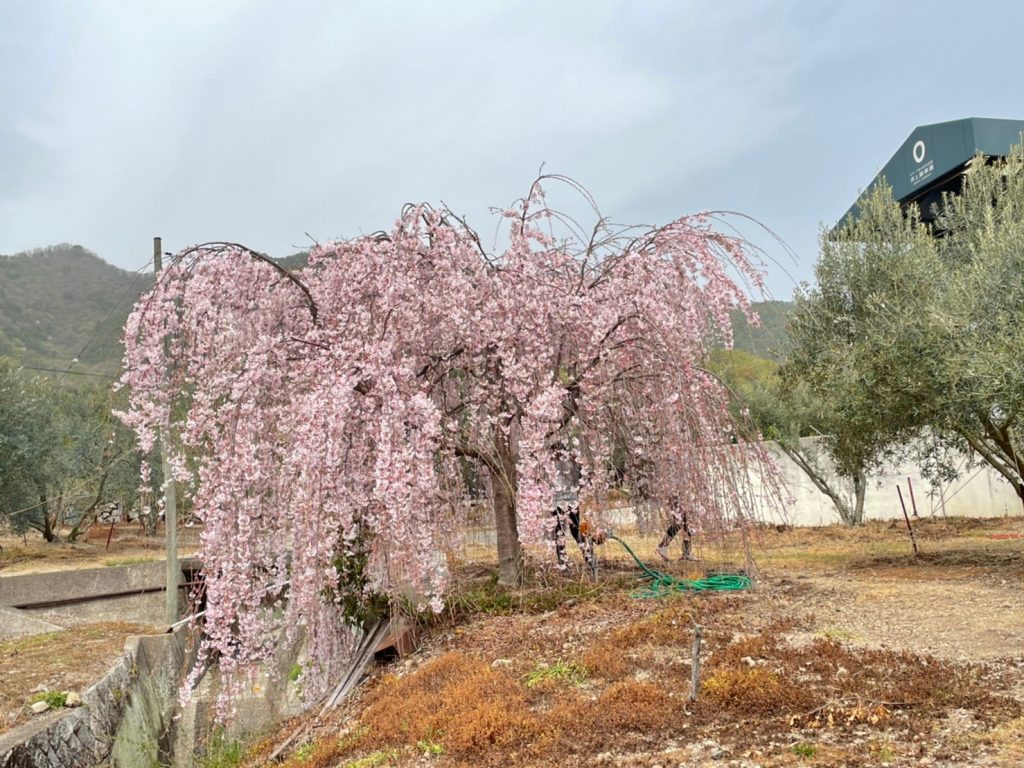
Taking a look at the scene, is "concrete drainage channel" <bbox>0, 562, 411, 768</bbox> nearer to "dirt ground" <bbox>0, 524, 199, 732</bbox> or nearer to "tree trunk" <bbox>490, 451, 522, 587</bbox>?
"dirt ground" <bbox>0, 524, 199, 732</bbox>

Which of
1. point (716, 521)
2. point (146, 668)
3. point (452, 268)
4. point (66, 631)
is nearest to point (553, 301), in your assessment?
point (452, 268)

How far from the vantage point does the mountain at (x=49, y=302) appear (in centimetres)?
6531

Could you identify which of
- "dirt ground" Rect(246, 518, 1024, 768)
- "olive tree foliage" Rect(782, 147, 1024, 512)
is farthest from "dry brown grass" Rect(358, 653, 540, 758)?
"olive tree foliage" Rect(782, 147, 1024, 512)

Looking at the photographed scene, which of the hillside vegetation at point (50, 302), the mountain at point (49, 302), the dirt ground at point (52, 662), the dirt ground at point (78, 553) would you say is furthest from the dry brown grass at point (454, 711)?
the mountain at point (49, 302)

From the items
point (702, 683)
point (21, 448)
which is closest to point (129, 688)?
point (702, 683)

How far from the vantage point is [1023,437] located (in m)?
10.5

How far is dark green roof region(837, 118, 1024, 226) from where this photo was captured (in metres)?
15.2

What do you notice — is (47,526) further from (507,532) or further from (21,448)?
(507,532)

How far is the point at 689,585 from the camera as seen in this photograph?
29.0 feet

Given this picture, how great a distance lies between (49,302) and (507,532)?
85.7 m

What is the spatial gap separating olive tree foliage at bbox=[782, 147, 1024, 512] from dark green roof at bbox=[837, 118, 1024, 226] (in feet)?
9.07

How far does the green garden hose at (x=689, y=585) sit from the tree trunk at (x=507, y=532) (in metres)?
1.17

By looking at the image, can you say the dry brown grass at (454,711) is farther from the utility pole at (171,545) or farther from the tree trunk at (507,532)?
the utility pole at (171,545)

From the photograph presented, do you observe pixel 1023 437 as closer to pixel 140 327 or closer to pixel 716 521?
pixel 716 521
